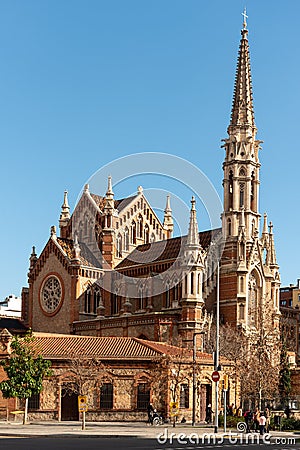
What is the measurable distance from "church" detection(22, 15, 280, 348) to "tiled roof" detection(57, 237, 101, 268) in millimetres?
166

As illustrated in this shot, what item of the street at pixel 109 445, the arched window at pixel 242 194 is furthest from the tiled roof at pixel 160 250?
the street at pixel 109 445

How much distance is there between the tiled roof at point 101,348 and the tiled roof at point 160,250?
24295 millimetres

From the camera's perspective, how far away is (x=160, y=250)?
96.9 metres

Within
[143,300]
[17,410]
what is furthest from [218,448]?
[143,300]

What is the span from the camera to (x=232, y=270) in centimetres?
9062

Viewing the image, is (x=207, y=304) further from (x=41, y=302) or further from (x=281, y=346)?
(x=41, y=302)

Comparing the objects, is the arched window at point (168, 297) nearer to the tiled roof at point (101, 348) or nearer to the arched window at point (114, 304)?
the arched window at point (114, 304)

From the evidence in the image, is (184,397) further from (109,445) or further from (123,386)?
(109,445)

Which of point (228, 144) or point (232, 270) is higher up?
point (228, 144)

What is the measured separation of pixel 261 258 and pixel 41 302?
85.9 ft

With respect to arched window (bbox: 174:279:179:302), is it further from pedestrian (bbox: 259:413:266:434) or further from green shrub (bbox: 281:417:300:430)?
pedestrian (bbox: 259:413:266:434)

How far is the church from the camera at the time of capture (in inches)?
3423

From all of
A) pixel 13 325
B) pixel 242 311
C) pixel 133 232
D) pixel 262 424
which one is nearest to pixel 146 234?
pixel 133 232

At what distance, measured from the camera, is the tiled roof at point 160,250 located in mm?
93125
